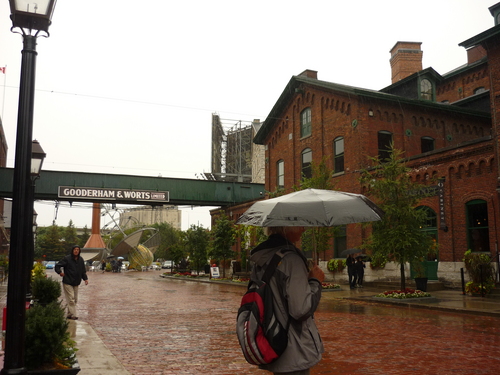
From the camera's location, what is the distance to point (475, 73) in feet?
120

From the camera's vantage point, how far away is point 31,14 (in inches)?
202

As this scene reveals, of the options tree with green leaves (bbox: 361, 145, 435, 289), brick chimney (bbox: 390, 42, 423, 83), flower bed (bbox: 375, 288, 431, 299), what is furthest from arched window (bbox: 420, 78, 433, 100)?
flower bed (bbox: 375, 288, 431, 299)

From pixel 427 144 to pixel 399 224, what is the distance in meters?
13.8

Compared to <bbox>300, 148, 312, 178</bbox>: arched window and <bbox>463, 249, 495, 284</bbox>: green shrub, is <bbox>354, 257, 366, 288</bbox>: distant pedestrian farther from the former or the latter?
<bbox>300, 148, 312, 178</bbox>: arched window

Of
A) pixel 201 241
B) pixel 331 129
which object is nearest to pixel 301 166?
pixel 331 129

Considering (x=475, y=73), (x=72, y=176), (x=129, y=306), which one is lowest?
(x=129, y=306)

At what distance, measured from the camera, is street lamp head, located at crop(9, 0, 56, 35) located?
506cm

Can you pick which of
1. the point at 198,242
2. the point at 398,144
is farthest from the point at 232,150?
the point at 398,144

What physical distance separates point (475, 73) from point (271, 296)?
38.2m

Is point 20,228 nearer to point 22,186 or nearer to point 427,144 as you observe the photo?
point 22,186

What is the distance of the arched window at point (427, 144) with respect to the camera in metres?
29.4

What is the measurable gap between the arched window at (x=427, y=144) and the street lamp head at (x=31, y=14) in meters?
27.3

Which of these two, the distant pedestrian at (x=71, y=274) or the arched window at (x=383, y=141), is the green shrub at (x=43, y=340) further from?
the arched window at (x=383, y=141)

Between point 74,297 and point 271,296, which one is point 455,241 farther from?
point 271,296
